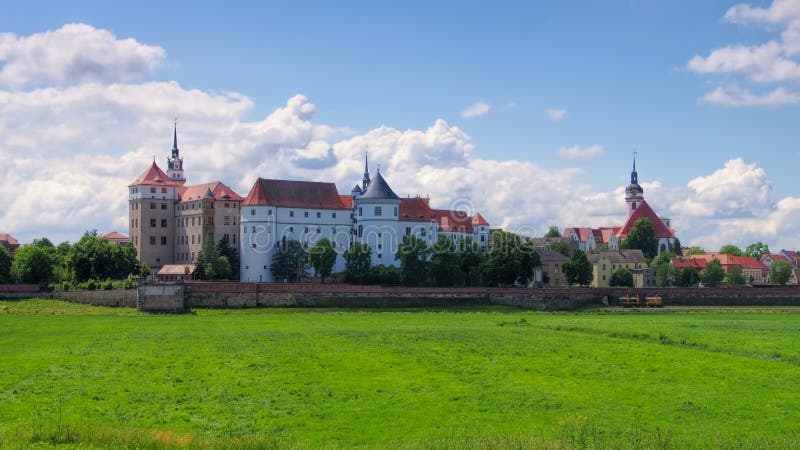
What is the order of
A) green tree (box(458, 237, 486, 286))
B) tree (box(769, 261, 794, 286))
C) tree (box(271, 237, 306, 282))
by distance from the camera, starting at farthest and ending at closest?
tree (box(769, 261, 794, 286)) → tree (box(271, 237, 306, 282)) → green tree (box(458, 237, 486, 286))

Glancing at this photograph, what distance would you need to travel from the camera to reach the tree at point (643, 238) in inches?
6196

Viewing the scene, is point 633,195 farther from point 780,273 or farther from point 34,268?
point 34,268

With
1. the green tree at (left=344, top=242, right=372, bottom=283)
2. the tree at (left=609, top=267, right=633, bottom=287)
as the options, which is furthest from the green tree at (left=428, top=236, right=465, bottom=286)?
the tree at (left=609, top=267, right=633, bottom=287)

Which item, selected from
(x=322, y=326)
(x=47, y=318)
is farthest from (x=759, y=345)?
(x=47, y=318)

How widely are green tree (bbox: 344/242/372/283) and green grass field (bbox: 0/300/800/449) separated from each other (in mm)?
44816

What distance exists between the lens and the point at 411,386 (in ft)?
97.9

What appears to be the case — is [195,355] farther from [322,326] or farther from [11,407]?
[322,326]

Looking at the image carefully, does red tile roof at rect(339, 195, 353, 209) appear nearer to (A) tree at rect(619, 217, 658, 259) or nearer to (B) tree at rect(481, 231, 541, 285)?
(B) tree at rect(481, 231, 541, 285)

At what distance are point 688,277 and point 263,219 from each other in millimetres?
61694

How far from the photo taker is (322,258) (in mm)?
97125

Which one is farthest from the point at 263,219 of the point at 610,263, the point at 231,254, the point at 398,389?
the point at 398,389

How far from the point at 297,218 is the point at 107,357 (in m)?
71.4

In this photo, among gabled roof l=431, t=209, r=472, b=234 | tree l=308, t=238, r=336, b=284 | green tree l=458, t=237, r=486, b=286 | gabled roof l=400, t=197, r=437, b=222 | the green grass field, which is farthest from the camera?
gabled roof l=431, t=209, r=472, b=234

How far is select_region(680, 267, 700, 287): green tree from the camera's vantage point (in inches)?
4978
